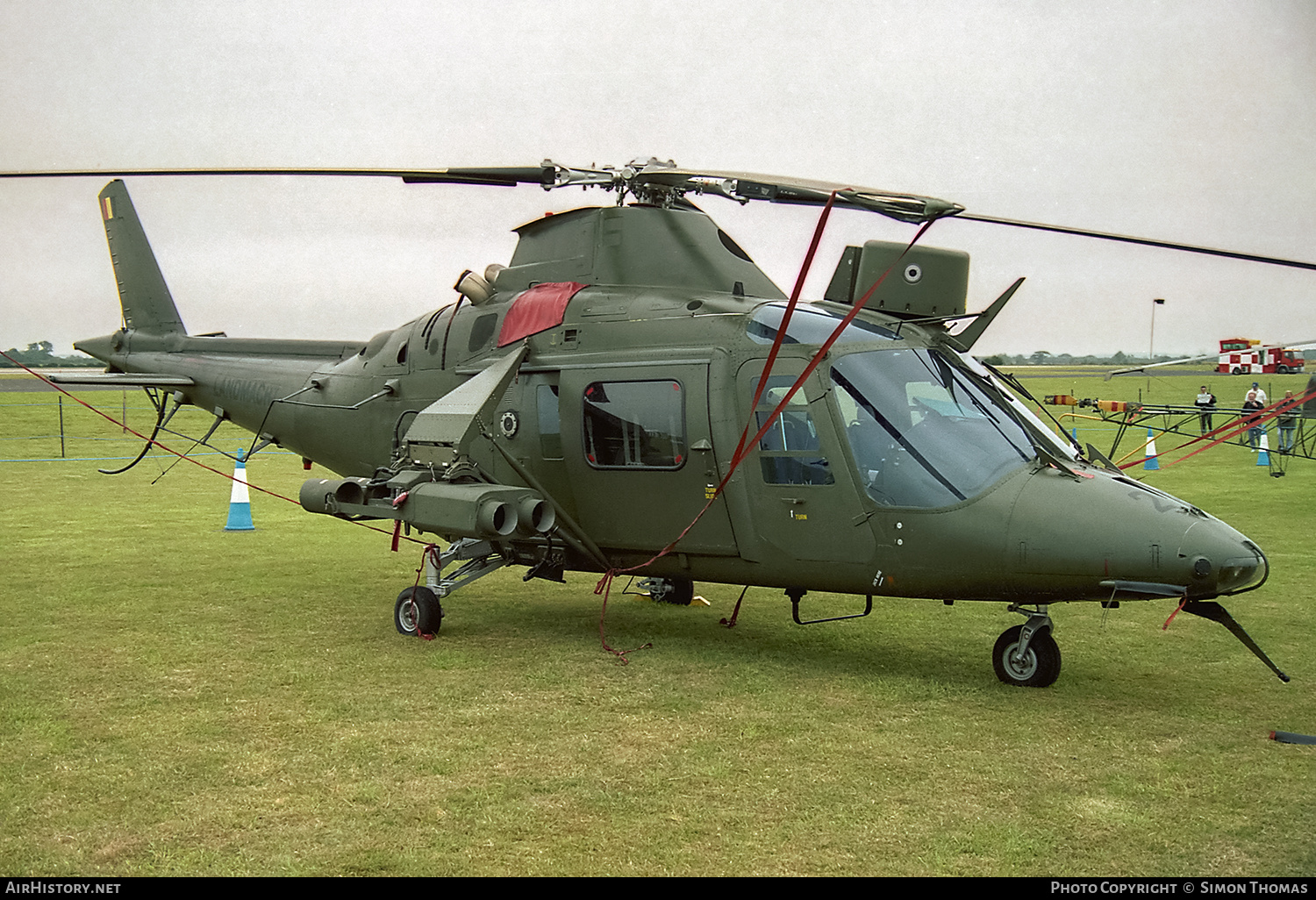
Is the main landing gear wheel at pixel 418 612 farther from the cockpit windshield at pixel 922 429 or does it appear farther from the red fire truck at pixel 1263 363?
the red fire truck at pixel 1263 363

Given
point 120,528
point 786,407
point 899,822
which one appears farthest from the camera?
point 120,528

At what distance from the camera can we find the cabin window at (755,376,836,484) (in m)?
7.37

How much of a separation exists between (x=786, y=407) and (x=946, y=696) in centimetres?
212

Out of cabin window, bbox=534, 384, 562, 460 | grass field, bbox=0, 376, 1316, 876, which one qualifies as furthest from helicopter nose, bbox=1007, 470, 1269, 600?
cabin window, bbox=534, 384, 562, 460

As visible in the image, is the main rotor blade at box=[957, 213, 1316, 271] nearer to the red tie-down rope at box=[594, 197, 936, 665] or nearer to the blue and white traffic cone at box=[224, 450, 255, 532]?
the red tie-down rope at box=[594, 197, 936, 665]

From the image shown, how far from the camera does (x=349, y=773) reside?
548 cm

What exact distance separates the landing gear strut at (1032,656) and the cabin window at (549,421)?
141 inches

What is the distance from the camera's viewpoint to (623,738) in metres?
6.11

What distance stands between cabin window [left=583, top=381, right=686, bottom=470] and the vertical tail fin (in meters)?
6.41

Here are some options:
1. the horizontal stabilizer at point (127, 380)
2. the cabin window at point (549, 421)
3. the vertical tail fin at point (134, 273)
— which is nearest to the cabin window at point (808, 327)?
the cabin window at point (549, 421)

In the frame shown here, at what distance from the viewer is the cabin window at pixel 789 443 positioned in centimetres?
737

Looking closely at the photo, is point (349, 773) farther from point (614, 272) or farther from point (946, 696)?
point (614, 272)

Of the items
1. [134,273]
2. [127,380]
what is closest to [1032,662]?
[127,380]
